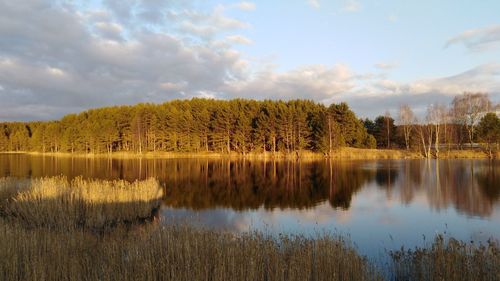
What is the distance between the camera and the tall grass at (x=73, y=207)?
13.5 meters

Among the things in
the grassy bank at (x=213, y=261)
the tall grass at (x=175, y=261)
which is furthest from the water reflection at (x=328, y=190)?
the tall grass at (x=175, y=261)

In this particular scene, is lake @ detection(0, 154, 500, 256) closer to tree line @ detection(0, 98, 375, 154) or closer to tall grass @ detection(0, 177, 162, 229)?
tall grass @ detection(0, 177, 162, 229)

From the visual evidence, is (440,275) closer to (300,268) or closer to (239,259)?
(300,268)

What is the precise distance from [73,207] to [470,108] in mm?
71331

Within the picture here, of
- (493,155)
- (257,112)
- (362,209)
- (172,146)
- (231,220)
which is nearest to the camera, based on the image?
(231,220)

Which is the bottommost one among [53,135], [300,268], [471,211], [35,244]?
[471,211]

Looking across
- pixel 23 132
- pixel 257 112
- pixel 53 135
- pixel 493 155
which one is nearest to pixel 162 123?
pixel 257 112

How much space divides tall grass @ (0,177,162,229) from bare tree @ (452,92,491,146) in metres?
66.8

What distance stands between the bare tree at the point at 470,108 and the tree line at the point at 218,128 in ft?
57.5

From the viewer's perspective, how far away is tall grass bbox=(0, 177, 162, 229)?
13.5 meters

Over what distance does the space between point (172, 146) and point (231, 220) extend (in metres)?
64.3

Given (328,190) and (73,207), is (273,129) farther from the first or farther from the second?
(73,207)

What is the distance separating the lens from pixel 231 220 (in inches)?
688

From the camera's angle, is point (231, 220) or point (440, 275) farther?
point (231, 220)
